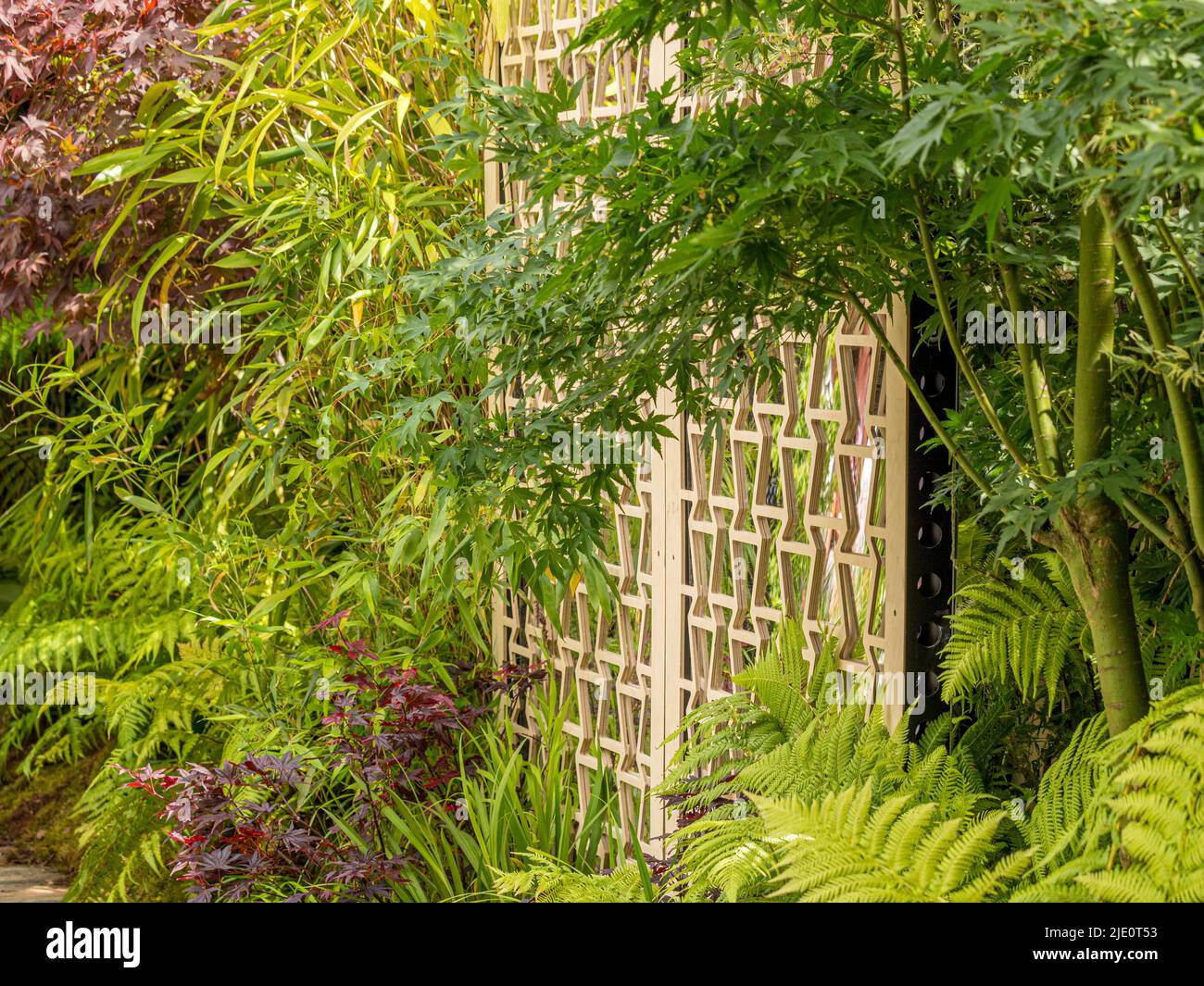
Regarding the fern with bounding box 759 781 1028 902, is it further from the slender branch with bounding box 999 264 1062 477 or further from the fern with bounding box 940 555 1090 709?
the slender branch with bounding box 999 264 1062 477

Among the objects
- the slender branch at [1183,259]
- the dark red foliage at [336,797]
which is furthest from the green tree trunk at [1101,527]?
the dark red foliage at [336,797]

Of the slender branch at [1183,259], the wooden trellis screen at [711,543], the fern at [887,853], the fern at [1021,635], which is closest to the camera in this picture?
the slender branch at [1183,259]

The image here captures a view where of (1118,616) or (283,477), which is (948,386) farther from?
(283,477)

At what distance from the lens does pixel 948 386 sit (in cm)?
227

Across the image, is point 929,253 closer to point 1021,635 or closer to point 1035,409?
point 1035,409

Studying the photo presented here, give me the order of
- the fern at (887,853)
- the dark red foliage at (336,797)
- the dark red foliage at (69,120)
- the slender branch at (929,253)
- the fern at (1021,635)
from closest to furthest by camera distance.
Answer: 1. the slender branch at (929,253)
2. the fern at (887,853)
3. the fern at (1021,635)
4. the dark red foliage at (336,797)
5. the dark red foliage at (69,120)

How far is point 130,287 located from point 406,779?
6.23ft

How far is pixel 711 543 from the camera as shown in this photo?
116 inches

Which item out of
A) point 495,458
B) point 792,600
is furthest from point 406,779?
point 495,458

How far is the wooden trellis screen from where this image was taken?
93.2 inches

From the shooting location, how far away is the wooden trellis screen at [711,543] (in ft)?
7.77

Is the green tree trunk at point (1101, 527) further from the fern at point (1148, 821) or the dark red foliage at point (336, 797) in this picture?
the dark red foliage at point (336, 797)

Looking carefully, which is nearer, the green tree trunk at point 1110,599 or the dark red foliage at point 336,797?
the green tree trunk at point 1110,599

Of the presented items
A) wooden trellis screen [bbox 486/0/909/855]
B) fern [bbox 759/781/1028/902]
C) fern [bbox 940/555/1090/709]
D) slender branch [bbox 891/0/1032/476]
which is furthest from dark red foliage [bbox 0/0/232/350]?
fern [bbox 759/781/1028/902]
